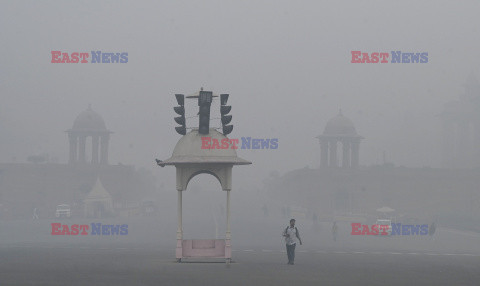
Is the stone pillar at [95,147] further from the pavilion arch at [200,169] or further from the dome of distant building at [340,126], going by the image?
the pavilion arch at [200,169]

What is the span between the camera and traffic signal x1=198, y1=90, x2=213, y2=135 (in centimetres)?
2062

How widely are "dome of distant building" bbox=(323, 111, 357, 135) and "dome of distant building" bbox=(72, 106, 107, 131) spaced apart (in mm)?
34852

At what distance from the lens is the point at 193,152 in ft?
66.8

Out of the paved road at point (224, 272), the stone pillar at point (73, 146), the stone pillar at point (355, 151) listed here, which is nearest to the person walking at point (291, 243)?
the paved road at point (224, 272)

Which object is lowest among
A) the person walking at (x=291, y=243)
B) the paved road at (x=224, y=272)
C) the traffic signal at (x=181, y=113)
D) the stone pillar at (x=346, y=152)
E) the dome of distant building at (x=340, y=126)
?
the paved road at (x=224, y=272)

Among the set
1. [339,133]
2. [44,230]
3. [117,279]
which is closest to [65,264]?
[117,279]

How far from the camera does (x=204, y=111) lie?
20.8 meters

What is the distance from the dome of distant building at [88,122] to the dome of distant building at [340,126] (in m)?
34.9

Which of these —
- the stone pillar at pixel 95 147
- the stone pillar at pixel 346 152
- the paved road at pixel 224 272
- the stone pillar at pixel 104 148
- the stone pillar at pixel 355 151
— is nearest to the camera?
the paved road at pixel 224 272

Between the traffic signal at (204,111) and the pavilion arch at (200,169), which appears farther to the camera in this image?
the traffic signal at (204,111)

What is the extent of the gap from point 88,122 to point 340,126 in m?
37.9

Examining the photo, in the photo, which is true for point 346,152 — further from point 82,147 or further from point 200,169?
point 200,169

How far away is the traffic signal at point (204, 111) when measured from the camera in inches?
812

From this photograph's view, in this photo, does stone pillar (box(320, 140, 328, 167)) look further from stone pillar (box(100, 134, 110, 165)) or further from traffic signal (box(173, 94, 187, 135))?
traffic signal (box(173, 94, 187, 135))
